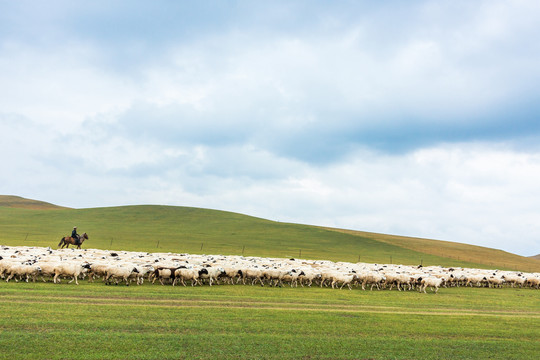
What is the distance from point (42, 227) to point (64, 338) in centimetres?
6196

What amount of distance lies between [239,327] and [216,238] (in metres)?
51.7

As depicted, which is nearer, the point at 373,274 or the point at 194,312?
the point at 194,312

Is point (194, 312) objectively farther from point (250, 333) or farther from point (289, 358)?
point (289, 358)

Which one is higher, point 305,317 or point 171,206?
point 171,206

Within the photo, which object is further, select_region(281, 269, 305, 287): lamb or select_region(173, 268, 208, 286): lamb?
select_region(281, 269, 305, 287): lamb

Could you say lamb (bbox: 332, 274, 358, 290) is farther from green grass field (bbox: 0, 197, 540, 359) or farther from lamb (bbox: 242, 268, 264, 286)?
lamb (bbox: 242, 268, 264, 286)

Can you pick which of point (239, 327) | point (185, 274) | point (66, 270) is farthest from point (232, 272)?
point (239, 327)

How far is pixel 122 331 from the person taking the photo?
8.86m

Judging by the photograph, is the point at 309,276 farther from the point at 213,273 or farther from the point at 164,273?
the point at 164,273

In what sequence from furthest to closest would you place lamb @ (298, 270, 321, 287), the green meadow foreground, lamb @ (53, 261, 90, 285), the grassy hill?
the grassy hill → lamb @ (298, 270, 321, 287) → lamb @ (53, 261, 90, 285) → the green meadow foreground

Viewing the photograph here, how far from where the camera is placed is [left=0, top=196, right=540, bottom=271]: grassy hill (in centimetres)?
4906

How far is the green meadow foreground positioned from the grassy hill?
98.3ft

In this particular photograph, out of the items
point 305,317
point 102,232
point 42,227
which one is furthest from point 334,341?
point 42,227

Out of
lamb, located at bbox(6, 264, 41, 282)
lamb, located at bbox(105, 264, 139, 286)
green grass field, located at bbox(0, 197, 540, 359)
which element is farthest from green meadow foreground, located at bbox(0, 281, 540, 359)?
lamb, located at bbox(105, 264, 139, 286)
